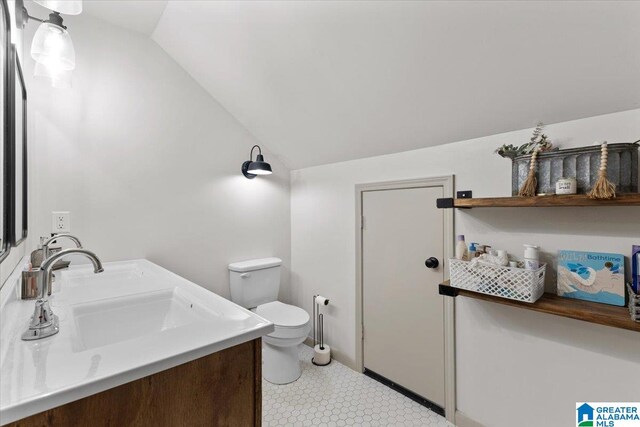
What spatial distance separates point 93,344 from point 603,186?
1971 millimetres

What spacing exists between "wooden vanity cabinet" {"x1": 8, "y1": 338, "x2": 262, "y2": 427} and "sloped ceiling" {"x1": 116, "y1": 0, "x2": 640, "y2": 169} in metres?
1.42

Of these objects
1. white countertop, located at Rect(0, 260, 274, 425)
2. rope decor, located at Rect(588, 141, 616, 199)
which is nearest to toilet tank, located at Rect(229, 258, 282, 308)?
white countertop, located at Rect(0, 260, 274, 425)

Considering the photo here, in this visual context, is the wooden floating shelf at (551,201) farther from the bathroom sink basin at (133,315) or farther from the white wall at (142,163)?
the white wall at (142,163)

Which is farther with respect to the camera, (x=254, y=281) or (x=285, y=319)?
(x=254, y=281)

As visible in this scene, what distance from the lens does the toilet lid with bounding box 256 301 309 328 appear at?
2.04 metres

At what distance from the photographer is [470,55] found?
1.28m

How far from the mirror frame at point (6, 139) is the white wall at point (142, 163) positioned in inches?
28.7

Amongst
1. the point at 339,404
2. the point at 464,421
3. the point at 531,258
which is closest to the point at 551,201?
the point at 531,258

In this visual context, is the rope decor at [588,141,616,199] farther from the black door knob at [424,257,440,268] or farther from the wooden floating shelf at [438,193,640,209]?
the black door knob at [424,257,440,268]

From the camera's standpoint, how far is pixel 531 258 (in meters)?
1.29

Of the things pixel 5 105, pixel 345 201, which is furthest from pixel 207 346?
pixel 345 201

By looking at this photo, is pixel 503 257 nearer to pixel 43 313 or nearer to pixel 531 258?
pixel 531 258

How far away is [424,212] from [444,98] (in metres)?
0.67

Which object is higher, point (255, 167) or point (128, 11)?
point (128, 11)
